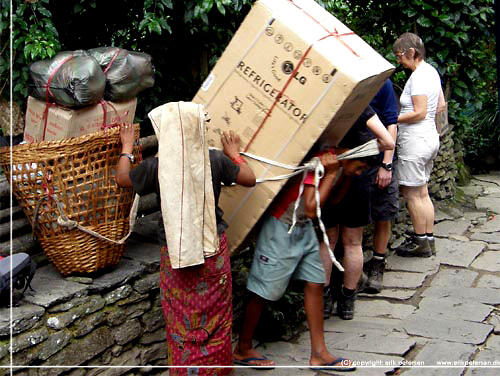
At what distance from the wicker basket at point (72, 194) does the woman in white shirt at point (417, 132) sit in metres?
2.95

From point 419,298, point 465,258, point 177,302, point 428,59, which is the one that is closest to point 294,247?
point 177,302

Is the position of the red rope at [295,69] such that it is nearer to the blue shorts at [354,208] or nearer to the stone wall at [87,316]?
the stone wall at [87,316]

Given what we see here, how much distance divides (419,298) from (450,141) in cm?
328

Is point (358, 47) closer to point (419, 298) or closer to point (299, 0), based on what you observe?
point (299, 0)

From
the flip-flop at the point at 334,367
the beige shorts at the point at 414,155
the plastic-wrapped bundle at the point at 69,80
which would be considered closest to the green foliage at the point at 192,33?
the plastic-wrapped bundle at the point at 69,80

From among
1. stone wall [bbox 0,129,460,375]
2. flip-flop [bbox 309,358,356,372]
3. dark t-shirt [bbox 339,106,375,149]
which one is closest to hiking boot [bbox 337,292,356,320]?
flip-flop [bbox 309,358,356,372]

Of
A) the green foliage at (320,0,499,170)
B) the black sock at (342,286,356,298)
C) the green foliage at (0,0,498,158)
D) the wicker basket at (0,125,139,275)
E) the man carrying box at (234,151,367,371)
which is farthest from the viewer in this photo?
the green foliage at (320,0,499,170)

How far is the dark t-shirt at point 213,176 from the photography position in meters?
3.54

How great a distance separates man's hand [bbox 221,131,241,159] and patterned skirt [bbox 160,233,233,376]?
42 cm

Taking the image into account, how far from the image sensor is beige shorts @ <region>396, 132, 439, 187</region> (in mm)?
6125

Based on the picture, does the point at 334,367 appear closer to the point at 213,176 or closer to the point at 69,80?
the point at 213,176

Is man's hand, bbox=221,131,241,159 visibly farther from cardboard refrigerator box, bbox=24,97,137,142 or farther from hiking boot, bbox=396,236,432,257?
hiking boot, bbox=396,236,432,257

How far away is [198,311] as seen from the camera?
365cm

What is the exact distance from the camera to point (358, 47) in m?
3.71
